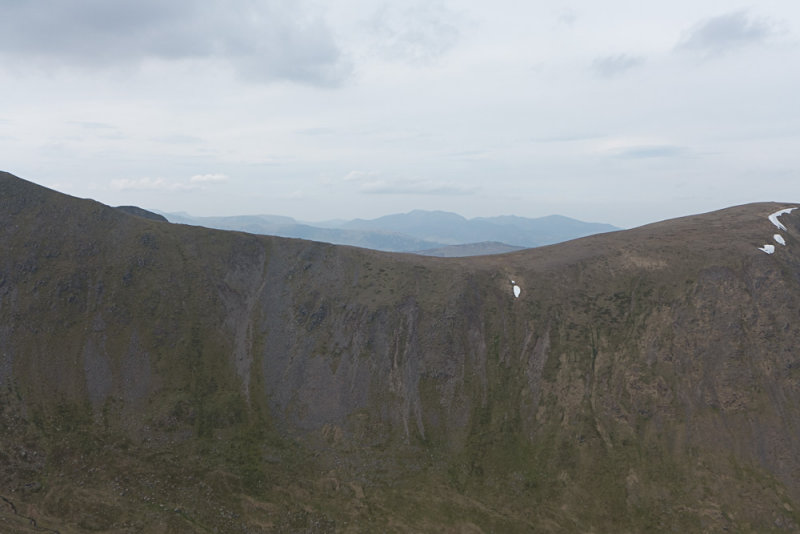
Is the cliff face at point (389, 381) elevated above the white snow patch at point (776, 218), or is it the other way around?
the white snow patch at point (776, 218)

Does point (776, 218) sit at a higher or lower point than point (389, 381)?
higher

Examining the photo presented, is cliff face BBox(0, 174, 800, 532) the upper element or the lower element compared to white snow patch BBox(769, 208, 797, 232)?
lower

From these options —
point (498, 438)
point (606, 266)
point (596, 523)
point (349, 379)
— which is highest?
point (606, 266)

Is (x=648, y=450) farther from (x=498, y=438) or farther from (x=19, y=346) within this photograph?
(x=19, y=346)

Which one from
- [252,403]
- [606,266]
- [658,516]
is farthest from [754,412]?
[252,403]

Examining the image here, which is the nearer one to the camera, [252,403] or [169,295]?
[252,403]

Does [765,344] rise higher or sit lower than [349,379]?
higher

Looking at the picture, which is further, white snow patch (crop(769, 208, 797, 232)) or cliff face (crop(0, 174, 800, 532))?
white snow patch (crop(769, 208, 797, 232))

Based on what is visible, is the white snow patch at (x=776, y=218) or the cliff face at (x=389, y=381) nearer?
the cliff face at (x=389, y=381)
